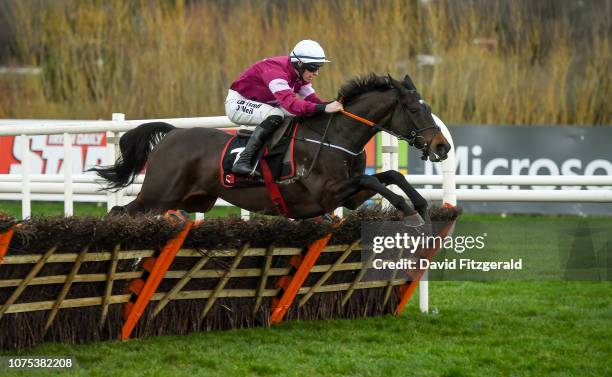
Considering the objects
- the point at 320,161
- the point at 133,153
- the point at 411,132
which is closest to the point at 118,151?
the point at 133,153

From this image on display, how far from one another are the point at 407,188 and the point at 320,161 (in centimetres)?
61

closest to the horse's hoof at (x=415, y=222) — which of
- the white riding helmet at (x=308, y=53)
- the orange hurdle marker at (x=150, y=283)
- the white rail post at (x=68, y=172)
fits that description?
the white riding helmet at (x=308, y=53)

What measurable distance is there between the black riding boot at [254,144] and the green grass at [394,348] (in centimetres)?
106

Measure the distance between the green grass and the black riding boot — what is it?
41.7 inches

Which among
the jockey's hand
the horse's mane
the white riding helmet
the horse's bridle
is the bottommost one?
the horse's bridle

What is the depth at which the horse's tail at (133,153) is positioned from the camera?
7055 mm

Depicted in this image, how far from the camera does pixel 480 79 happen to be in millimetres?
15445

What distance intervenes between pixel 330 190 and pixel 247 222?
0.86 meters

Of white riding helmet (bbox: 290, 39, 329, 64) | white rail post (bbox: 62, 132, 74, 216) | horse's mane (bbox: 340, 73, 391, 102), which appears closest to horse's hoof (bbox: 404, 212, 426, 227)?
horse's mane (bbox: 340, 73, 391, 102)

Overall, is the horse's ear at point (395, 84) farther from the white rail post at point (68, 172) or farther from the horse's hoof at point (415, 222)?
the white rail post at point (68, 172)

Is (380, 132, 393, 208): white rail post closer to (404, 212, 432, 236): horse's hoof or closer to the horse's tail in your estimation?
(404, 212, 432, 236): horse's hoof

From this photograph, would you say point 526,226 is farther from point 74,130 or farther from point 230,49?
point 230,49

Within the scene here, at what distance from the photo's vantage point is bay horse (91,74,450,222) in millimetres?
6277

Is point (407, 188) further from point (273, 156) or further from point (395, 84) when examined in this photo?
point (273, 156)
